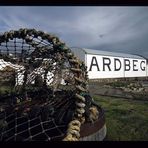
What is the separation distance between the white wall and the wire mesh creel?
15.5m

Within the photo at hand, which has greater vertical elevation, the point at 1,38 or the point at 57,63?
the point at 1,38

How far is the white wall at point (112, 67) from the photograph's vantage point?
21711 mm

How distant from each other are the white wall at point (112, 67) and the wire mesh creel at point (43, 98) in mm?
15492

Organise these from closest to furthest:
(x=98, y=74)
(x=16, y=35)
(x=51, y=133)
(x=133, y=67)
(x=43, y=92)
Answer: (x=51, y=133) < (x=16, y=35) < (x=43, y=92) < (x=98, y=74) < (x=133, y=67)

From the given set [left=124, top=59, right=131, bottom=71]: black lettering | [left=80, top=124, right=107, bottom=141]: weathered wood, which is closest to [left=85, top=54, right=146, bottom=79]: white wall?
[left=124, top=59, right=131, bottom=71]: black lettering

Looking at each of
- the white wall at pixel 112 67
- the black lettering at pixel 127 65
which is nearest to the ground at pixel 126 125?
the white wall at pixel 112 67

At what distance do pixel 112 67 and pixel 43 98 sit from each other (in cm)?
2027

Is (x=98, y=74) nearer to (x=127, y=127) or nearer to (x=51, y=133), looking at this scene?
(x=127, y=127)

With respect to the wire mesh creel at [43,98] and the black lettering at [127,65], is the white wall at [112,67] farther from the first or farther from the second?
the wire mesh creel at [43,98]

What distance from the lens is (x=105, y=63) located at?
77.6 ft

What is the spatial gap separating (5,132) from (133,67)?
27.6 meters

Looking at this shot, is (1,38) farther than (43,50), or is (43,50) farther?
(43,50)

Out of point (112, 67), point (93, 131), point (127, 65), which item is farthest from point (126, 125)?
point (127, 65)
